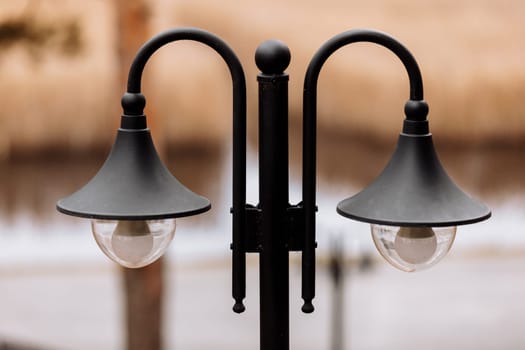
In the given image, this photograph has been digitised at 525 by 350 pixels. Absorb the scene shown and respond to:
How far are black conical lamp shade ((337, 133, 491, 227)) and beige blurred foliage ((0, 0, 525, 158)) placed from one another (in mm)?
5675

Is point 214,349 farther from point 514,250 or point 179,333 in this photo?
point 514,250

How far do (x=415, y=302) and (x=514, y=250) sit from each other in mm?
1140

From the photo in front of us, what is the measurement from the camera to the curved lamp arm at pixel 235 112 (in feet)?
5.95

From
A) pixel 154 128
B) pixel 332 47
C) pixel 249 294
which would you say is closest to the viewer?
pixel 332 47

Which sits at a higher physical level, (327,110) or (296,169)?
(327,110)

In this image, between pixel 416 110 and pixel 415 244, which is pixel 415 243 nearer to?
pixel 415 244

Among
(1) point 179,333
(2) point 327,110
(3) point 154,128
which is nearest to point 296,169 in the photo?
(2) point 327,110

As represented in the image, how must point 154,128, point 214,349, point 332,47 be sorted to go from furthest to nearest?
1. point 214,349
2. point 154,128
3. point 332,47

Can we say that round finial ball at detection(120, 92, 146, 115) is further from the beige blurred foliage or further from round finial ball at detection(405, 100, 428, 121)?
the beige blurred foliage

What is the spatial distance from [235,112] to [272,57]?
13 cm

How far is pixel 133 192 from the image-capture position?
1.79 metres

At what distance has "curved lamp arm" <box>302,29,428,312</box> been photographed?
1.80 m

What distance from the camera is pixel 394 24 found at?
7.89m

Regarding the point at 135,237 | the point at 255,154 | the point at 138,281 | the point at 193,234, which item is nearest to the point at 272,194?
the point at 135,237
